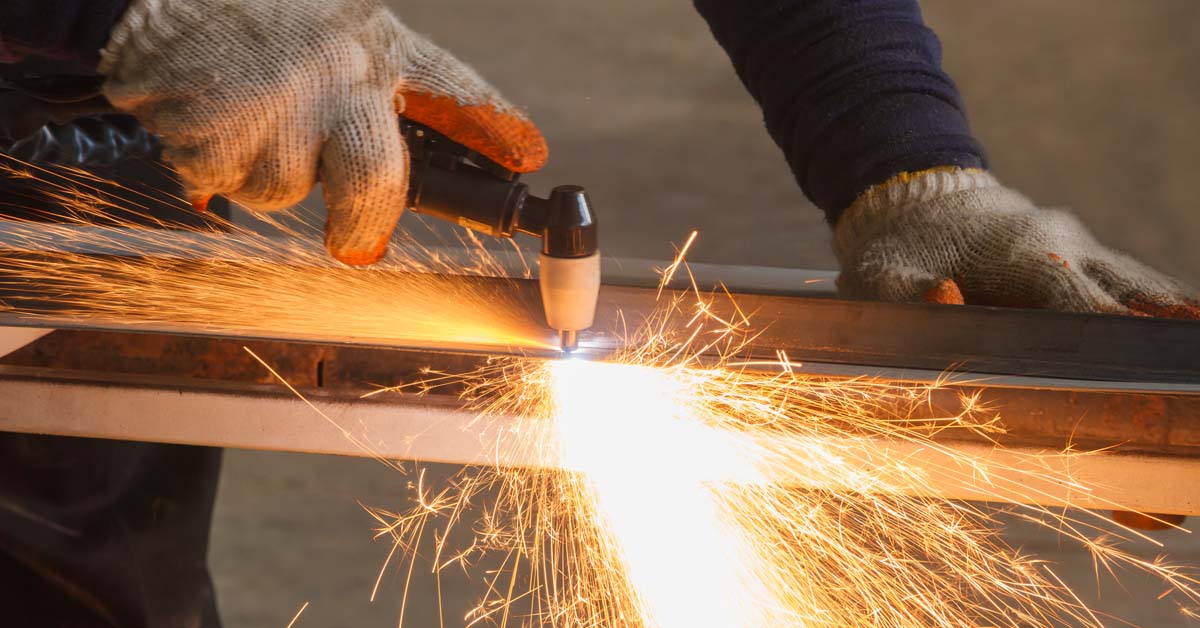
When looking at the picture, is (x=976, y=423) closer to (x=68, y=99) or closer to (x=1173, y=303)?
(x=1173, y=303)

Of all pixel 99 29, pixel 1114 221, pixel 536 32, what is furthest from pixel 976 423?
pixel 536 32

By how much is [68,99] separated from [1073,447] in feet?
4.55

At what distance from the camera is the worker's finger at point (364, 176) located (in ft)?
3.53

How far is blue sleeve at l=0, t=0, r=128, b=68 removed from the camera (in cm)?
104

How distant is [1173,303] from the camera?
47.0 inches

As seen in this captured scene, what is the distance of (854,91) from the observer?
1.51 metres

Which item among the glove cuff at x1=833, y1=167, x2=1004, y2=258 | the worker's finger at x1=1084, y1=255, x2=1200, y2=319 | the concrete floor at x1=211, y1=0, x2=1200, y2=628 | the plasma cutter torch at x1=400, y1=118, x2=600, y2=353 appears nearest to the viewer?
the plasma cutter torch at x1=400, y1=118, x2=600, y2=353

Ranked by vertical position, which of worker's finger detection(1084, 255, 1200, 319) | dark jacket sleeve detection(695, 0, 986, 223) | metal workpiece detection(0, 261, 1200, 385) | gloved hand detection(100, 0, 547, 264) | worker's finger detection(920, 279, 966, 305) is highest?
dark jacket sleeve detection(695, 0, 986, 223)

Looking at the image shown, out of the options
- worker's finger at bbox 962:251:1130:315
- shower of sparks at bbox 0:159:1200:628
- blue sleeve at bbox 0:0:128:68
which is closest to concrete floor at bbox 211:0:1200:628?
worker's finger at bbox 962:251:1130:315

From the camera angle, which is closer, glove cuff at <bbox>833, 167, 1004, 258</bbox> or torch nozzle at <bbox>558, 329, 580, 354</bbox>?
torch nozzle at <bbox>558, 329, 580, 354</bbox>

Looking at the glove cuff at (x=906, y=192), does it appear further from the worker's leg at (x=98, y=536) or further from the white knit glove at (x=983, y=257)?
the worker's leg at (x=98, y=536)

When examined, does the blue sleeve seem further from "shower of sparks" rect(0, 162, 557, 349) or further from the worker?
→ "shower of sparks" rect(0, 162, 557, 349)

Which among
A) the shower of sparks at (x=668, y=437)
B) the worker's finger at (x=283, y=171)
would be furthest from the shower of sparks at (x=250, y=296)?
the worker's finger at (x=283, y=171)

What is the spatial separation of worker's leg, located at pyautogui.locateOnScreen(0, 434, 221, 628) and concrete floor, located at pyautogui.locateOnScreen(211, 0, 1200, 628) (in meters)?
1.75
